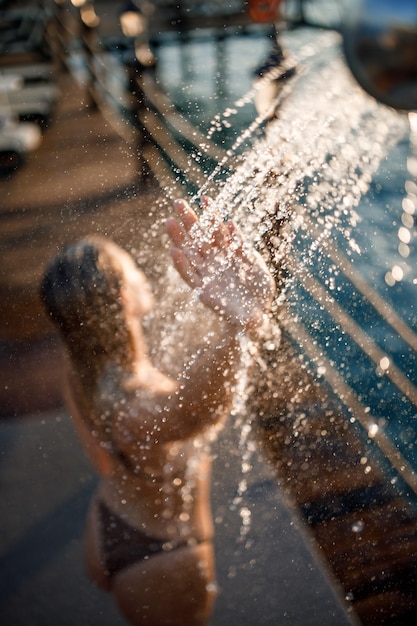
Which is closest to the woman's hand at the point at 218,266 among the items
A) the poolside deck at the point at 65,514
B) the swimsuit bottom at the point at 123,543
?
the poolside deck at the point at 65,514

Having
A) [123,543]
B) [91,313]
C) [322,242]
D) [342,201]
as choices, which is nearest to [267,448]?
[123,543]

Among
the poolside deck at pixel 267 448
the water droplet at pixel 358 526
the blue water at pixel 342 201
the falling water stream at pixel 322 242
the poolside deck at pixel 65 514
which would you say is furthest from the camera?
the blue water at pixel 342 201

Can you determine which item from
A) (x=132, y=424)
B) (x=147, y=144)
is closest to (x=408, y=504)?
(x=132, y=424)

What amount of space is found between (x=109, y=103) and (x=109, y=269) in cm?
200

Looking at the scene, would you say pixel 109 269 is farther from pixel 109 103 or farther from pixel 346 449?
pixel 109 103

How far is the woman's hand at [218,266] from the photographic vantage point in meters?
1.18

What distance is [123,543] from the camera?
3.67 feet

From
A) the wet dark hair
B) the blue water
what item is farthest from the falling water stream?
the wet dark hair

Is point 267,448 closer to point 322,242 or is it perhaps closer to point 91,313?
point 91,313

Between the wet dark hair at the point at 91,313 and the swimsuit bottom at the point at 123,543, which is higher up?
the wet dark hair at the point at 91,313

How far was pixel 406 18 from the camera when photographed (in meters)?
0.51

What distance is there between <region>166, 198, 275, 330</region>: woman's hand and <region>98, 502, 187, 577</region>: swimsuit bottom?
0.43m

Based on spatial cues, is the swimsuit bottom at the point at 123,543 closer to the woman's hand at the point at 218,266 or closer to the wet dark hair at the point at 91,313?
the wet dark hair at the point at 91,313

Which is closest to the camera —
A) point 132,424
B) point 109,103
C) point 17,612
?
point 17,612
